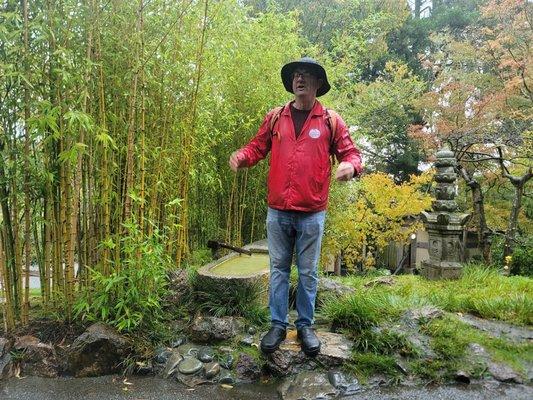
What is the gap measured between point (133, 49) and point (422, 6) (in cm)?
1573

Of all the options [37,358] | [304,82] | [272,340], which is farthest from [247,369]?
[304,82]

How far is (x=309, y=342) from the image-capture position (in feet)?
8.68

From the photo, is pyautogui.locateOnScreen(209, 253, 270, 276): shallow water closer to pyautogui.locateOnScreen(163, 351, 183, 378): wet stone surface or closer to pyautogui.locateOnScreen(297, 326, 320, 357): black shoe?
pyautogui.locateOnScreen(163, 351, 183, 378): wet stone surface

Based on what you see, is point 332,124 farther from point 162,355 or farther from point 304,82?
point 162,355

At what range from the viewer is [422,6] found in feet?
52.0

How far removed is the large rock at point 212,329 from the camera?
2.96m

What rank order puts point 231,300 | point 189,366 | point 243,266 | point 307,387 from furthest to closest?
point 243,266, point 231,300, point 189,366, point 307,387

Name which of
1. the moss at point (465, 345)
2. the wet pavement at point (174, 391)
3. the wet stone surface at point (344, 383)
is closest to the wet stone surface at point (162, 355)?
the wet pavement at point (174, 391)

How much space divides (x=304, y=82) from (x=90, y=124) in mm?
1312

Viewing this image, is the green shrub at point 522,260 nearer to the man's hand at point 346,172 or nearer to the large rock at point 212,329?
the large rock at point 212,329

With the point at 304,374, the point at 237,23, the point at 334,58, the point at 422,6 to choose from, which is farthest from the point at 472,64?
the point at 304,374

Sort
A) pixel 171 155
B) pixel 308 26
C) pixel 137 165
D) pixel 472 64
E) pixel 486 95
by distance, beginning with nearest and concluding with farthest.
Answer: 1. pixel 137 165
2. pixel 171 155
3. pixel 486 95
4. pixel 472 64
5. pixel 308 26

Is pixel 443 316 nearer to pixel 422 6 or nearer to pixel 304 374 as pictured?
pixel 304 374

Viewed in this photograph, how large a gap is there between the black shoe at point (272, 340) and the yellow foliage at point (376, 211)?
519cm
